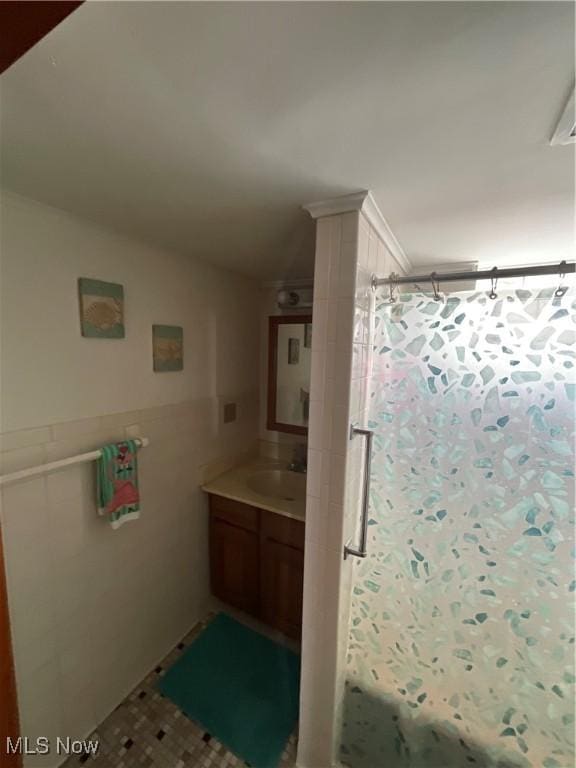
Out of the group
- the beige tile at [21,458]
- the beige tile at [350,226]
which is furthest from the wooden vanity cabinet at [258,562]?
the beige tile at [350,226]

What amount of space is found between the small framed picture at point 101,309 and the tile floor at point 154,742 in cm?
172

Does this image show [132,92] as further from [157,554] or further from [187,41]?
[157,554]

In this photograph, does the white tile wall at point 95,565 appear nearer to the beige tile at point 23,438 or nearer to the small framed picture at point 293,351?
the beige tile at point 23,438

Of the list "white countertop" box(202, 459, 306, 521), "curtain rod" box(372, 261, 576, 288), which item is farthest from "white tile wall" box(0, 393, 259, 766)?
"curtain rod" box(372, 261, 576, 288)

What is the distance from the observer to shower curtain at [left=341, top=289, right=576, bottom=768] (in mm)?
924

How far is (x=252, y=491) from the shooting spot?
5.88ft

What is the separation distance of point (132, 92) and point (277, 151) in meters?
0.31

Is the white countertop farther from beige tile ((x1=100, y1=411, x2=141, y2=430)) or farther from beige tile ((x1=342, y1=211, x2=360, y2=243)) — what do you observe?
beige tile ((x1=342, y1=211, x2=360, y2=243))

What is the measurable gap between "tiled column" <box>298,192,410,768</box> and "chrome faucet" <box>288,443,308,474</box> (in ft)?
2.71

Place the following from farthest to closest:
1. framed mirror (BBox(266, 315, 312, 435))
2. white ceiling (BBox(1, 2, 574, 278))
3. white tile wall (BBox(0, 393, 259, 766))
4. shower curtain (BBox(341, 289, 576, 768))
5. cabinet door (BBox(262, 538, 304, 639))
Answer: framed mirror (BBox(266, 315, 312, 435)), cabinet door (BBox(262, 538, 304, 639)), white tile wall (BBox(0, 393, 259, 766)), shower curtain (BBox(341, 289, 576, 768)), white ceiling (BBox(1, 2, 574, 278))

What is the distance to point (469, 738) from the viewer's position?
107cm

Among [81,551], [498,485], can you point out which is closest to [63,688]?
[81,551]

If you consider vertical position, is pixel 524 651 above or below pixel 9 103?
below

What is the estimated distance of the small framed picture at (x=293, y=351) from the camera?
1939 mm
